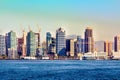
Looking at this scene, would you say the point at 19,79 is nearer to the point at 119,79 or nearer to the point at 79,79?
the point at 79,79

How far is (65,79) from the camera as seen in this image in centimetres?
13575

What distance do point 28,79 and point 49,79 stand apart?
5.42 m

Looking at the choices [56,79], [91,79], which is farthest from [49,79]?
[91,79]

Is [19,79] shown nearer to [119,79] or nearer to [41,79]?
[41,79]

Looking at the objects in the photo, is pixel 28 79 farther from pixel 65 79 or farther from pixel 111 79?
pixel 111 79

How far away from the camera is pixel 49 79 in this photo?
13625 centimetres

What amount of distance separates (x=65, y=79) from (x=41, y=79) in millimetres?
5806

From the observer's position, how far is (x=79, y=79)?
13688 centimetres

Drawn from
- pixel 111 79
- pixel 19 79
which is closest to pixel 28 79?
pixel 19 79

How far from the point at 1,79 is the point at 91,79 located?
2177 centimetres

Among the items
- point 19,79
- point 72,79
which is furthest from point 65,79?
point 19,79

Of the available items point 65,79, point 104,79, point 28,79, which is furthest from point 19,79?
point 104,79

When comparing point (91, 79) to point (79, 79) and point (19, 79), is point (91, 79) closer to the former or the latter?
point (79, 79)

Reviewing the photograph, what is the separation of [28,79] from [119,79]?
22.0 meters
